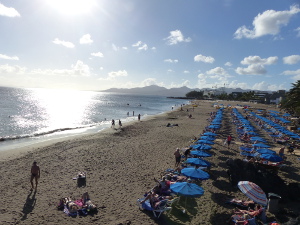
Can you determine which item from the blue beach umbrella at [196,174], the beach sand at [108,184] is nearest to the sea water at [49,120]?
the beach sand at [108,184]

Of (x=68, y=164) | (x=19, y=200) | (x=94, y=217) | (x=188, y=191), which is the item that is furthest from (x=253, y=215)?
(x=68, y=164)

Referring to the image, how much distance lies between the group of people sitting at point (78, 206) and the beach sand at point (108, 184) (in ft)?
0.79

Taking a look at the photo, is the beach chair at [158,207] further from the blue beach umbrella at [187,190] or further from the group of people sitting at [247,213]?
the group of people sitting at [247,213]

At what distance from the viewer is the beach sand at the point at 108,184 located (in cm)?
819

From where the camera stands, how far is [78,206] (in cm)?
854

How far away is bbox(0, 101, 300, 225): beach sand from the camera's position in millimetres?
8188

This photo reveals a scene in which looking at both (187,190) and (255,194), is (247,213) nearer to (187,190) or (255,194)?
(255,194)

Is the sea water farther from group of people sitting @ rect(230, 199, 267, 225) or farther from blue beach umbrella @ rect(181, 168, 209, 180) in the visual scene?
group of people sitting @ rect(230, 199, 267, 225)

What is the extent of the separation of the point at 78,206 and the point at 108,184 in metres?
2.73

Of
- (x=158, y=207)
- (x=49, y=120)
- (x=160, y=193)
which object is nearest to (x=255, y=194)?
(x=158, y=207)

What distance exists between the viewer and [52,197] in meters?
9.70

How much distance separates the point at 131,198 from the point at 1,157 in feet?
39.4

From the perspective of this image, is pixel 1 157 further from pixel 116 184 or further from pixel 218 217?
pixel 218 217

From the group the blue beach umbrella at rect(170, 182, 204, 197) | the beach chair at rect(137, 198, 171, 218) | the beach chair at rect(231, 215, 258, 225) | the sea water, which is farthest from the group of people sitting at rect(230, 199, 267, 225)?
the sea water
